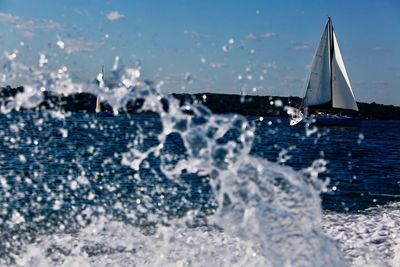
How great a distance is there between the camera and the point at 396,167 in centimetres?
2223

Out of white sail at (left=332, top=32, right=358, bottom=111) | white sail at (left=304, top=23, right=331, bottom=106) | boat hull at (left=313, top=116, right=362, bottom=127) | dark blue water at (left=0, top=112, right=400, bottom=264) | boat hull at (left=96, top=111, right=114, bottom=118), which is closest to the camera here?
dark blue water at (left=0, top=112, right=400, bottom=264)

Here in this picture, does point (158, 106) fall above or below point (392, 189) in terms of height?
above

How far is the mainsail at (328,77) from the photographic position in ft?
174

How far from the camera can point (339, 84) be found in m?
55.2

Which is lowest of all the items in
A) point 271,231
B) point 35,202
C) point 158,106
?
point 35,202

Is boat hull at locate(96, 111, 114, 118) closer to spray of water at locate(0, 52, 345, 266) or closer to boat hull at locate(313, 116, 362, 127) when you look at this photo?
boat hull at locate(313, 116, 362, 127)

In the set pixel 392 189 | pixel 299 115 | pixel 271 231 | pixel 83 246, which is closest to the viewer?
pixel 271 231

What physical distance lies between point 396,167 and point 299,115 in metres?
32.5

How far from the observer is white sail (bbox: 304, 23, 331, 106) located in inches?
2085

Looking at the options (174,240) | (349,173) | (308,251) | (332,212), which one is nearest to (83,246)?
(174,240)

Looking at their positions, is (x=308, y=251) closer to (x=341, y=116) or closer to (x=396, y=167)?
(x=396, y=167)

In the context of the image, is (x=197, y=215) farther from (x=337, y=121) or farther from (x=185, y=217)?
(x=337, y=121)

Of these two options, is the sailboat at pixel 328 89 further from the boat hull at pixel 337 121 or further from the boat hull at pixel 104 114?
the boat hull at pixel 104 114

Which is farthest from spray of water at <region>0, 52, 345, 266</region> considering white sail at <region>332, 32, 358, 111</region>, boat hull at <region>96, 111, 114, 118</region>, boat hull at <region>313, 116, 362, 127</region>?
boat hull at <region>96, 111, 114, 118</region>
